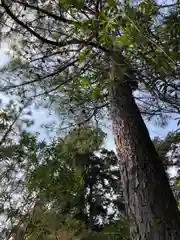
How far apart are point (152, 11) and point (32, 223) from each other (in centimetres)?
244

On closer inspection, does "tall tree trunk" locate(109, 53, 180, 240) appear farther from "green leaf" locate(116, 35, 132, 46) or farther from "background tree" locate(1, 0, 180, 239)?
"green leaf" locate(116, 35, 132, 46)

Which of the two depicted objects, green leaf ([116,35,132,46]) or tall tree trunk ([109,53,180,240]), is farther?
tall tree trunk ([109,53,180,240])

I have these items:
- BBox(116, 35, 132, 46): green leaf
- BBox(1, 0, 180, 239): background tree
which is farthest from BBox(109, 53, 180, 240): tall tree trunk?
BBox(116, 35, 132, 46): green leaf

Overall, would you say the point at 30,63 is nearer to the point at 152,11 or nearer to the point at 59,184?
the point at 59,184

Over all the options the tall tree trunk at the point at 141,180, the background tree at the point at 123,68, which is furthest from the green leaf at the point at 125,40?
the tall tree trunk at the point at 141,180

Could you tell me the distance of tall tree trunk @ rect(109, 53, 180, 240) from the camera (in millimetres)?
1438

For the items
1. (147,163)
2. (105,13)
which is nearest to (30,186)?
(147,163)

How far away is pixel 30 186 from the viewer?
2.65 m

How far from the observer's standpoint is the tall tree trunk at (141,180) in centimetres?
144

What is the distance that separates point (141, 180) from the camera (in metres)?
1.60

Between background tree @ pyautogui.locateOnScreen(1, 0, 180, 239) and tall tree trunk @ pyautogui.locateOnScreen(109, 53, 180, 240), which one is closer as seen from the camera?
background tree @ pyautogui.locateOnScreen(1, 0, 180, 239)

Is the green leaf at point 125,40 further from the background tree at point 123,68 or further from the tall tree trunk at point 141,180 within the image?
the tall tree trunk at point 141,180

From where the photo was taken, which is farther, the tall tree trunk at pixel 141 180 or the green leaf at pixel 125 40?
the tall tree trunk at pixel 141 180

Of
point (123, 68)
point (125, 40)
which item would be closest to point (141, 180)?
point (123, 68)
